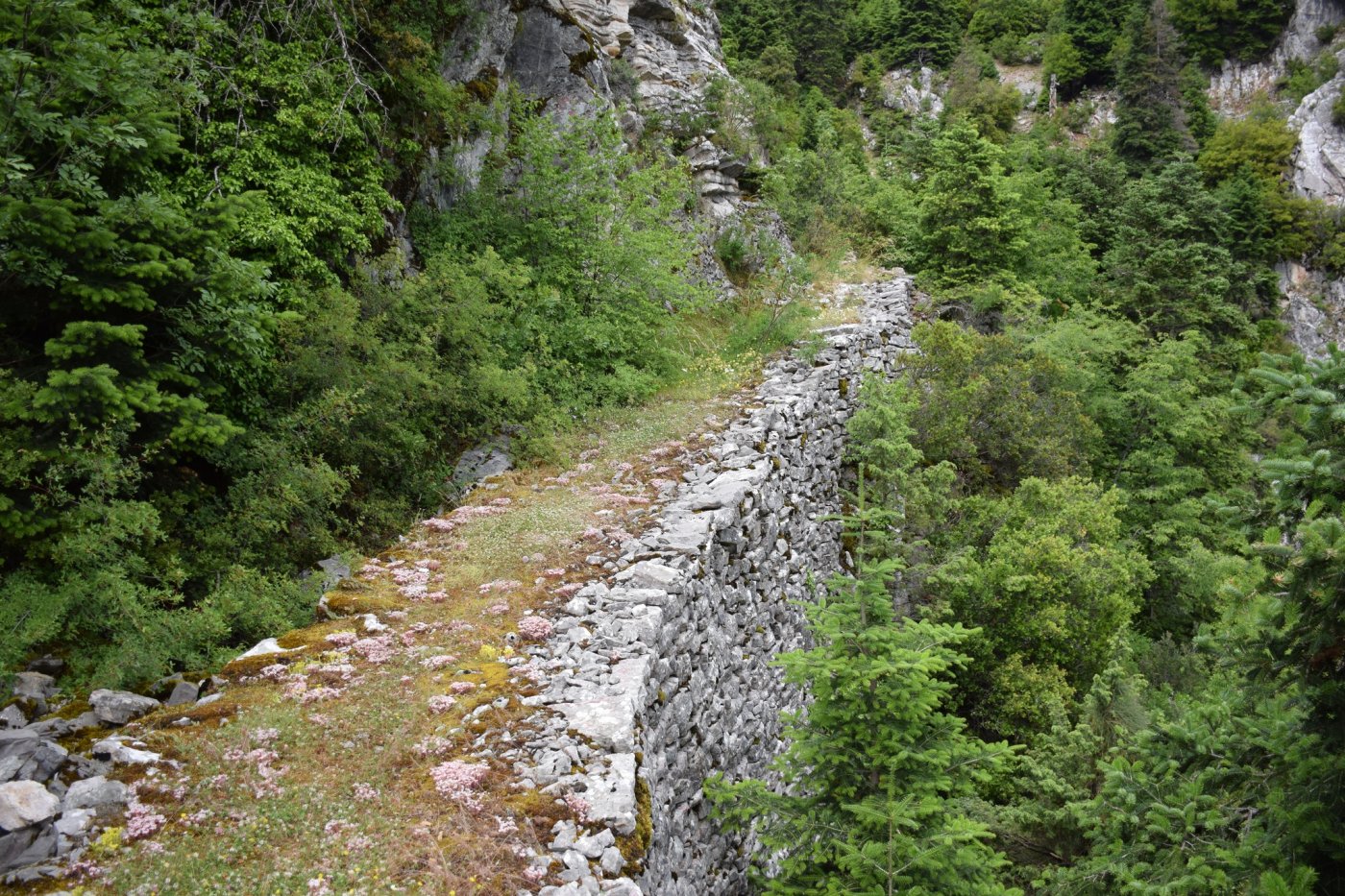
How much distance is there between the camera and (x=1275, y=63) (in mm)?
37844

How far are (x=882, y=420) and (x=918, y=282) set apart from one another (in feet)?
38.3

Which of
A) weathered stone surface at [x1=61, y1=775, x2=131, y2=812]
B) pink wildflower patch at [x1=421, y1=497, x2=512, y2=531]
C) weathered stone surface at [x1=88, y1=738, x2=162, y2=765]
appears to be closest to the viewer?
weathered stone surface at [x1=61, y1=775, x2=131, y2=812]

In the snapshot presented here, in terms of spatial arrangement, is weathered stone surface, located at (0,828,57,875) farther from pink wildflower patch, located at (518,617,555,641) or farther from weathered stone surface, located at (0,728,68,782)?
pink wildflower patch, located at (518,617,555,641)

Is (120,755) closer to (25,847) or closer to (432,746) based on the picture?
(25,847)

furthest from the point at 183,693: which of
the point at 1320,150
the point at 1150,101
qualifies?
the point at 1320,150

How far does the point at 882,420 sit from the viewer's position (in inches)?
388

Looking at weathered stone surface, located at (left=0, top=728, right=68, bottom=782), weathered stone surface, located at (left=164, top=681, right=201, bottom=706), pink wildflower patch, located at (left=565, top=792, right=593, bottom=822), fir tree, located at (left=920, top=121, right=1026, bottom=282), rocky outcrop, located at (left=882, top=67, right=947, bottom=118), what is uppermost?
rocky outcrop, located at (left=882, top=67, right=947, bottom=118)

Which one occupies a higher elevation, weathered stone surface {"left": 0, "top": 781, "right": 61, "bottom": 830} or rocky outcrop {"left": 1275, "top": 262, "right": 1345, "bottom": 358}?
rocky outcrop {"left": 1275, "top": 262, "right": 1345, "bottom": 358}

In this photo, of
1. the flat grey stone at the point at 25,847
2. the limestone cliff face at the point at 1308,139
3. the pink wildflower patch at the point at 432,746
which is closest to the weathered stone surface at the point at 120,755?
the flat grey stone at the point at 25,847

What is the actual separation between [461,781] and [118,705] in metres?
2.26

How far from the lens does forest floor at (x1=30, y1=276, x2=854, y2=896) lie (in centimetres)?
328

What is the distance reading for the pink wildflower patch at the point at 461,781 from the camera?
151 inches

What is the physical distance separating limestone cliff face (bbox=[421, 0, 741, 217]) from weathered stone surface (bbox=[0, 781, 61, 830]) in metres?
9.29

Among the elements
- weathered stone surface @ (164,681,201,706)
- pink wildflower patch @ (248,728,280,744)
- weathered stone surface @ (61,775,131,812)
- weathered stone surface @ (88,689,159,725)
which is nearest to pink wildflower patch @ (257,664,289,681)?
weathered stone surface @ (164,681,201,706)
